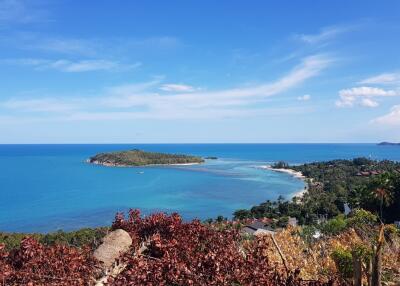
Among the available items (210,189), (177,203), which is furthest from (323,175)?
(177,203)

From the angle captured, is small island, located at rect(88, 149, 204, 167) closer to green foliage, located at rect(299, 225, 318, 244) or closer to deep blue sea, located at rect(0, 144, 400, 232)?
deep blue sea, located at rect(0, 144, 400, 232)

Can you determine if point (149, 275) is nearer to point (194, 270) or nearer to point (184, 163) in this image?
point (194, 270)

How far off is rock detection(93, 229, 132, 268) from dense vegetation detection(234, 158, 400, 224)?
4101 millimetres

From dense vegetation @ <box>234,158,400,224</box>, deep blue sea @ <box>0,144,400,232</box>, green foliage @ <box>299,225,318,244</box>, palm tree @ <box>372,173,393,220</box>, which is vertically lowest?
deep blue sea @ <box>0,144,400,232</box>

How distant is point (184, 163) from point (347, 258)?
173 m

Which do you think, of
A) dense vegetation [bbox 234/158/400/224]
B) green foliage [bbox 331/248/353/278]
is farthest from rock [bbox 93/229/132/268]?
dense vegetation [bbox 234/158/400/224]

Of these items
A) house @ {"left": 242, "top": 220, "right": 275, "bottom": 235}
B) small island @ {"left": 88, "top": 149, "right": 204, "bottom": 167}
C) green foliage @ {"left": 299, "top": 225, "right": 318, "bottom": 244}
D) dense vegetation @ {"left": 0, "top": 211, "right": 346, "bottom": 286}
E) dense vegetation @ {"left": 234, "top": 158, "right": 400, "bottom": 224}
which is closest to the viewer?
dense vegetation @ {"left": 0, "top": 211, "right": 346, "bottom": 286}

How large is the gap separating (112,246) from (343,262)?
3.75 meters

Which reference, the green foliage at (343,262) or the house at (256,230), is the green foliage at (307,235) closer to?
the house at (256,230)

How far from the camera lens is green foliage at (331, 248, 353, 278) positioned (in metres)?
7.04

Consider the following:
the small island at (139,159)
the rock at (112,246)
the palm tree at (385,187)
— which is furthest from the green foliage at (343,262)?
the small island at (139,159)

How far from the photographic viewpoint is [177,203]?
78500 millimetres

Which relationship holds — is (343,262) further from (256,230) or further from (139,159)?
(139,159)

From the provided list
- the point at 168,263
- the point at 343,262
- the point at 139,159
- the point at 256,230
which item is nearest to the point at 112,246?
the point at 168,263
